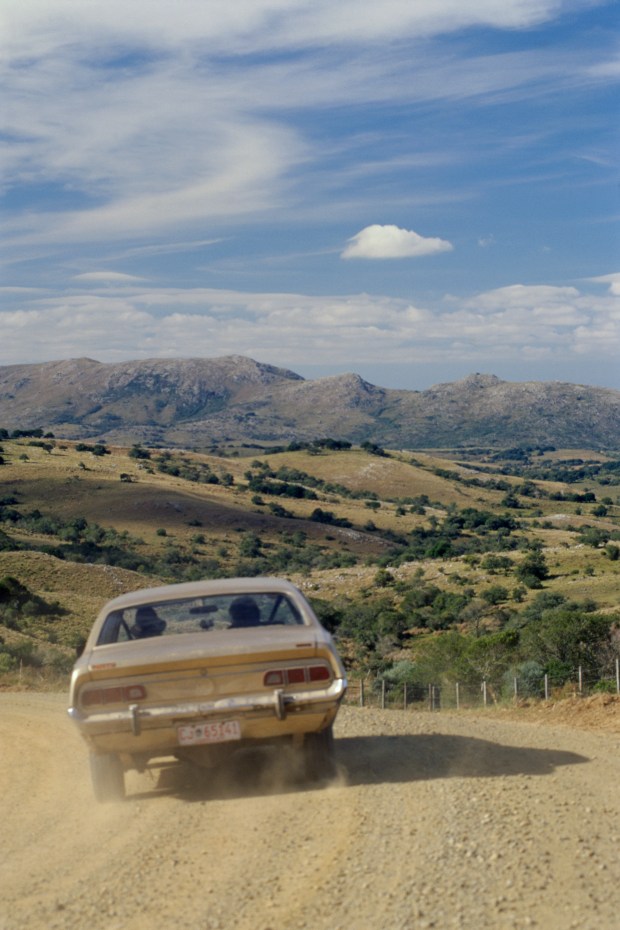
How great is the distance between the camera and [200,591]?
1027 centimetres

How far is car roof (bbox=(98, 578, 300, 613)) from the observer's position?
10.2 metres

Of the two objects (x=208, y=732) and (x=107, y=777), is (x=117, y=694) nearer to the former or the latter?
(x=208, y=732)

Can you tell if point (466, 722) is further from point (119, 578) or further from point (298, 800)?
point (119, 578)

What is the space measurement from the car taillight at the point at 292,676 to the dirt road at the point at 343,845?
984mm

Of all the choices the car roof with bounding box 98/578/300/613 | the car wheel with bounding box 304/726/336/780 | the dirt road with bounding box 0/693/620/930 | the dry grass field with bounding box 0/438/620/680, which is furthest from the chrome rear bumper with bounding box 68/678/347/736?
the dry grass field with bounding box 0/438/620/680

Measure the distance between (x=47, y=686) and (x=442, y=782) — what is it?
1500 cm

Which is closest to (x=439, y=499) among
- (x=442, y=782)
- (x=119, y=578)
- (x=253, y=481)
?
(x=253, y=481)

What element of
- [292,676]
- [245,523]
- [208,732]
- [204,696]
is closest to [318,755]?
[292,676]

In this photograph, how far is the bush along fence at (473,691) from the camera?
19312 mm

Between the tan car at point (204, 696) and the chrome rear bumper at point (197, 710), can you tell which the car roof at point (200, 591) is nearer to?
the tan car at point (204, 696)

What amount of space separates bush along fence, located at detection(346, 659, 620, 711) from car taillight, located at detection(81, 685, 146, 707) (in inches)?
375

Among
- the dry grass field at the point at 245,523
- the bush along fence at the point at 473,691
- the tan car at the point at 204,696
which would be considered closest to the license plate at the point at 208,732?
the tan car at the point at 204,696

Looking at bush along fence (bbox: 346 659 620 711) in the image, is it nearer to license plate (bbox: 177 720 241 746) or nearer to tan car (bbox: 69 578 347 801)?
tan car (bbox: 69 578 347 801)

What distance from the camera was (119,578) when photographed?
209ft
